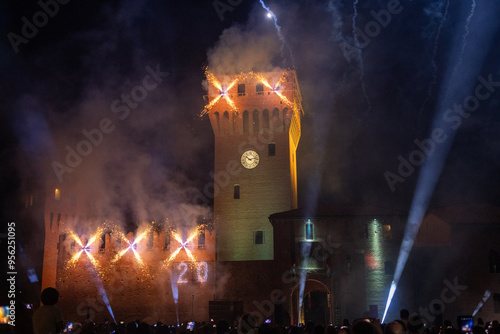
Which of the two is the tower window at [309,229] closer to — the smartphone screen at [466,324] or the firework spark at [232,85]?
the firework spark at [232,85]

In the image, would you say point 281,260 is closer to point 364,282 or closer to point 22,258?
point 364,282

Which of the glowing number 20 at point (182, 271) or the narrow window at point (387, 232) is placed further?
the glowing number 20 at point (182, 271)

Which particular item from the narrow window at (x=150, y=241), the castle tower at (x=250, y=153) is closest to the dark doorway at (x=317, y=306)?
the castle tower at (x=250, y=153)

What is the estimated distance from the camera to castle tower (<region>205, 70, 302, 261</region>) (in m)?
37.5

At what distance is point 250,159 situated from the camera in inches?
1521

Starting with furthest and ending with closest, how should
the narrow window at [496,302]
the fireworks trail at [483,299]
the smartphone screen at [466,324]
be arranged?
the fireworks trail at [483,299] → the narrow window at [496,302] → the smartphone screen at [466,324]

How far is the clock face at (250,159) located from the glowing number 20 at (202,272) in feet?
26.9

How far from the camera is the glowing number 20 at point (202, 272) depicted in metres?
34.9

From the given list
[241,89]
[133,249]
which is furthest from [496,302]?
[133,249]

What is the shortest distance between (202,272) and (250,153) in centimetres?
974

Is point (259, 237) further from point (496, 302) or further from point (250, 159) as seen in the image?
point (496, 302)

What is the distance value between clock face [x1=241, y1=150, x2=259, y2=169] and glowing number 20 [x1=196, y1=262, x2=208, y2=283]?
8.21 meters

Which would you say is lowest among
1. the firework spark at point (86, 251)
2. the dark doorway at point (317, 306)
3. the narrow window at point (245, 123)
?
the dark doorway at point (317, 306)

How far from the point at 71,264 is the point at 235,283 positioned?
12136 mm
